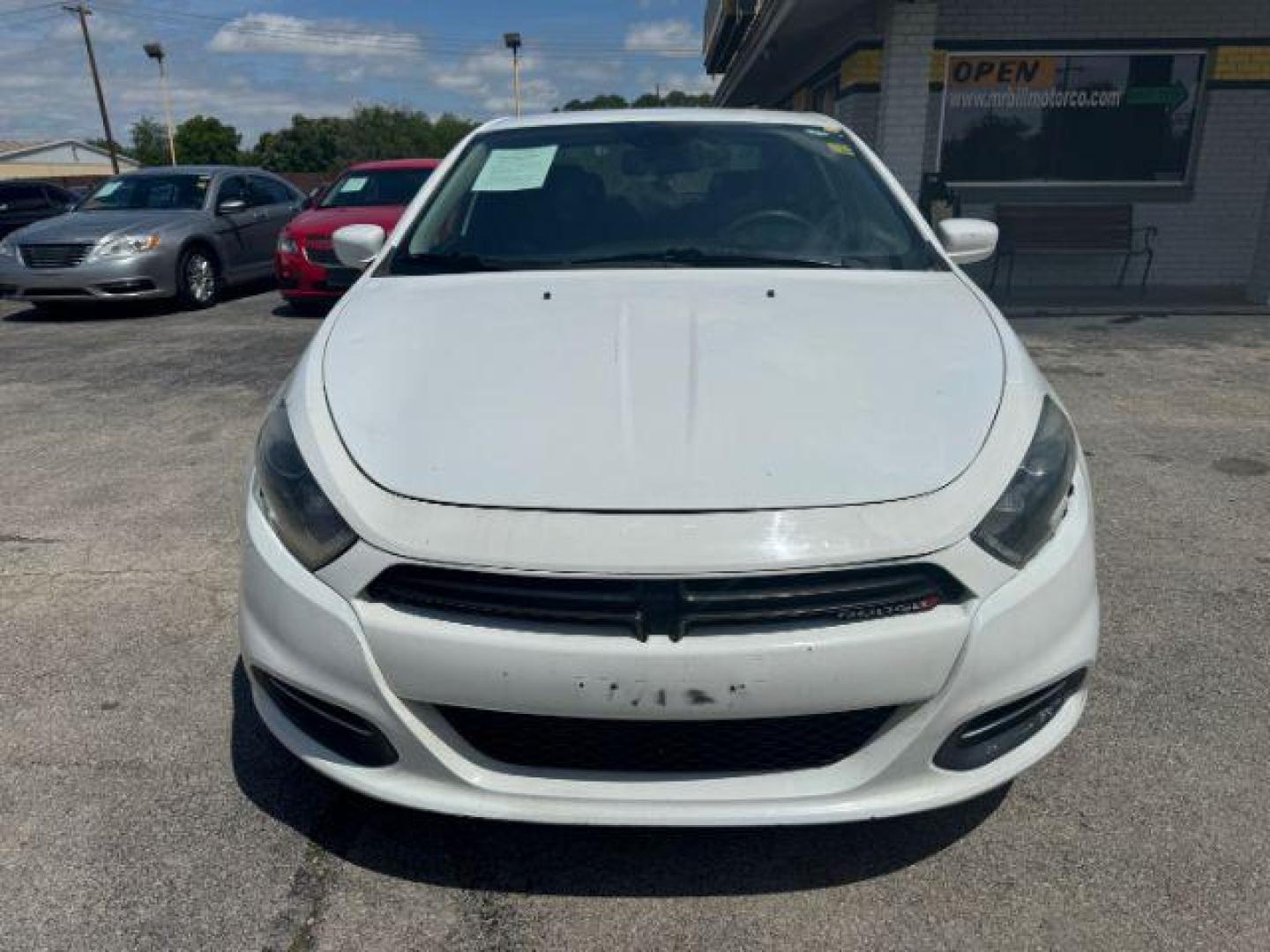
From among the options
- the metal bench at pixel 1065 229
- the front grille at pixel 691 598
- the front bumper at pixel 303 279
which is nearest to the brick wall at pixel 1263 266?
the metal bench at pixel 1065 229

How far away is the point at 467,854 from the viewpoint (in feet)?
6.50

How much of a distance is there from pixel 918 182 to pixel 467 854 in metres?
8.58

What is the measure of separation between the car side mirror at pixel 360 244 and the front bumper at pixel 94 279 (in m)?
6.88

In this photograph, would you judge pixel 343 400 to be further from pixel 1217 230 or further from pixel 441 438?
pixel 1217 230

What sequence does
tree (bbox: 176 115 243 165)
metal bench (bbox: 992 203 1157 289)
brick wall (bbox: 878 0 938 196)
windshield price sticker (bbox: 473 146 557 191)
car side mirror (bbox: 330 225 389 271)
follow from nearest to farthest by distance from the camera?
windshield price sticker (bbox: 473 146 557 191), car side mirror (bbox: 330 225 389 271), brick wall (bbox: 878 0 938 196), metal bench (bbox: 992 203 1157 289), tree (bbox: 176 115 243 165)

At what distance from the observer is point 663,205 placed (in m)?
2.96

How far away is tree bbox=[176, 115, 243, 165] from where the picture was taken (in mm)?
73562

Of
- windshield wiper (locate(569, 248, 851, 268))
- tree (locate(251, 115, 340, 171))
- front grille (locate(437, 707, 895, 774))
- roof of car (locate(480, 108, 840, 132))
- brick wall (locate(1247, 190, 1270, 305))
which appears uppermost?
roof of car (locate(480, 108, 840, 132))

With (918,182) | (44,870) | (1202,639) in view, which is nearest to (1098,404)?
(1202,639)

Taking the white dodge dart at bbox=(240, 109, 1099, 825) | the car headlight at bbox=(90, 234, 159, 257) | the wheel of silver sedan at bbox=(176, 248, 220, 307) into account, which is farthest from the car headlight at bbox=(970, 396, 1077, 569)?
the wheel of silver sedan at bbox=(176, 248, 220, 307)

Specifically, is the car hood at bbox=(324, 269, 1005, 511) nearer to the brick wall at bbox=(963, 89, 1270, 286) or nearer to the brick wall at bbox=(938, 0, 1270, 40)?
the brick wall at bbox=(938, 0, 1270, 40)

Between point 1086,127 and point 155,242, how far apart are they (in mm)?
9176

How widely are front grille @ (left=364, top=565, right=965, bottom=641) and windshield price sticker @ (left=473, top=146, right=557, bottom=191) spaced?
177 cm

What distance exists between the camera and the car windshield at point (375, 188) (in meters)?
9.64
